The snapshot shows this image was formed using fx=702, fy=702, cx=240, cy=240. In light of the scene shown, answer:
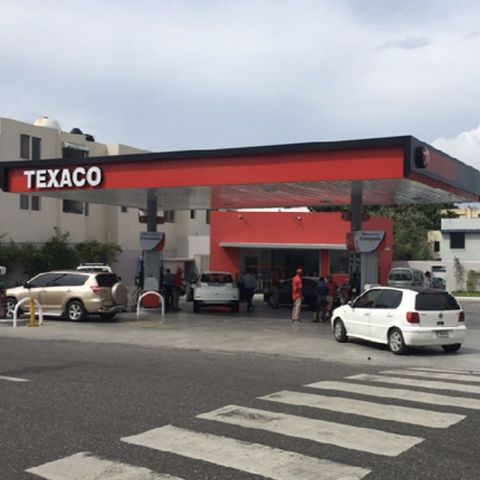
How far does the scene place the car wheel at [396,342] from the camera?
15.0 meters

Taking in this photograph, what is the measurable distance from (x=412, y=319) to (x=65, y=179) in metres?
13.1

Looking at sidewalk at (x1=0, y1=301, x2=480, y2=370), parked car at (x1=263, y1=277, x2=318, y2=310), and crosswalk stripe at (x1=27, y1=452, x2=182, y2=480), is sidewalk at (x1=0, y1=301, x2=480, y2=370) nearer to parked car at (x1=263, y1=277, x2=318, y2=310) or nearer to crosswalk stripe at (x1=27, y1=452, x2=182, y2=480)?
parked car at (x1=263, y1=277, x2=318, y2=310)

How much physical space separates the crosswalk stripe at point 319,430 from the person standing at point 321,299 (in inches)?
547

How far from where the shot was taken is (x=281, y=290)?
98.0ft

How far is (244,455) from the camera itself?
6574 millimetres

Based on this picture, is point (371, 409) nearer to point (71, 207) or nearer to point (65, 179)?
point (65, 179)

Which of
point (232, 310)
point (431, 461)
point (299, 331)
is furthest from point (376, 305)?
point (232, 310)

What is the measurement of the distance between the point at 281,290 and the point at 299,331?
996 cm

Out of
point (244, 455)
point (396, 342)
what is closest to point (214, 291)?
point (396, 342)

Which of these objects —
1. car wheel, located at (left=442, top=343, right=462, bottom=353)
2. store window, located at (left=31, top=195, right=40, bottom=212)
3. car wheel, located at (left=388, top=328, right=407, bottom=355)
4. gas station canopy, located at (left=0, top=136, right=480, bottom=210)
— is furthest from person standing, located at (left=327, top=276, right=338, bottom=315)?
store window, located at (left=31, top=195, right=40, bottom=212)

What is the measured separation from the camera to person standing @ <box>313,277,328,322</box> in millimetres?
22375

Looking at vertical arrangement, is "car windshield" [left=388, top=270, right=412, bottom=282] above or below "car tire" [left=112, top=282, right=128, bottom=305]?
above

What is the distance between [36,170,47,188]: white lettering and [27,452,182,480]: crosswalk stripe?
18212 millimetres

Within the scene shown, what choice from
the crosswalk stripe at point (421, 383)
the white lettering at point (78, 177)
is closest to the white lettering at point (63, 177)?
the white lettering at point (78, 177)
